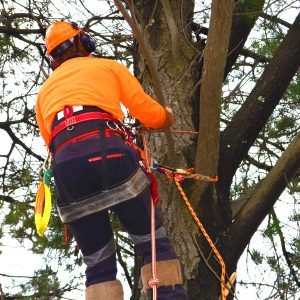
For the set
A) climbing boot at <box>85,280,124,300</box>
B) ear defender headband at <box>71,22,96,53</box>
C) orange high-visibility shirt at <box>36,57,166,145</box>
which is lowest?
climbing boot at <box>85,280,124,300</box>

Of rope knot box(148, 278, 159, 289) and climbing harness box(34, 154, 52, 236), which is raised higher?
climbing harness box(34, 154, 52, 236)

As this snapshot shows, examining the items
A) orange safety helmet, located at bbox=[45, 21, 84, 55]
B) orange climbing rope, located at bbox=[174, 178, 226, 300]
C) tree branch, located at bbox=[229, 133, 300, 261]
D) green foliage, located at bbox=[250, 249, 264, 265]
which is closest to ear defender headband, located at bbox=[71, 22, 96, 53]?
orange safety helmet, located at bbox=[45, 21, 84, 55]

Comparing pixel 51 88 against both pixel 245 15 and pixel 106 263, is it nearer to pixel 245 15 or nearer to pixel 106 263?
pixel 106 263

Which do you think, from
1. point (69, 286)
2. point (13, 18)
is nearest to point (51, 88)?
point (13, 18)

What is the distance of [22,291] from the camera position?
5145mm

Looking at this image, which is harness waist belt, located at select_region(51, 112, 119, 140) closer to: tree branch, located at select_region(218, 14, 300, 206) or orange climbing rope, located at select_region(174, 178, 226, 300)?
orange climbing rope, located at select_region(174, 178, 226, 300)

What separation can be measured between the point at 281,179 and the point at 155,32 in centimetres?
114

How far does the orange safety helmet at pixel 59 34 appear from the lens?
2656mm

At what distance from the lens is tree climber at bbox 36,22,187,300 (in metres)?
2.45

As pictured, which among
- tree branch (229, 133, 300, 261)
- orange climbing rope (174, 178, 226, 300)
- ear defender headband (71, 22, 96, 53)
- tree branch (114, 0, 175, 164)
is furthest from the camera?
tree branch (229, 133, 300, 261)

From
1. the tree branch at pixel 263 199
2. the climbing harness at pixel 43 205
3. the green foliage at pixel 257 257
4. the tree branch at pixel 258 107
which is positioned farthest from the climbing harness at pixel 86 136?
the green foliage at pixel 257 257

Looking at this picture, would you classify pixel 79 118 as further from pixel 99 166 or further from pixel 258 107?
pixel 258 107

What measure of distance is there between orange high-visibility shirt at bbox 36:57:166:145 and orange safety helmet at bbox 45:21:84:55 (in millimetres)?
90

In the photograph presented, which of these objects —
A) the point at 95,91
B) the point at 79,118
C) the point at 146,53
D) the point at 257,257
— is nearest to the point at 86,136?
the point at 79,118
